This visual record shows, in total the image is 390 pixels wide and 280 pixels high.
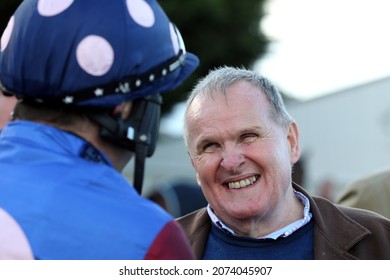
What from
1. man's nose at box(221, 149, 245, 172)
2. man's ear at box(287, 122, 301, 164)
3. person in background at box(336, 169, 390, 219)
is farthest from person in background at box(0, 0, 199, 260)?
person in background at box(336, 169, 390, 219)

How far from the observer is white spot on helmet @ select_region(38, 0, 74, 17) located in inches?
70.8

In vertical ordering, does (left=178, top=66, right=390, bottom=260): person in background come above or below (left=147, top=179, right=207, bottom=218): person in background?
above

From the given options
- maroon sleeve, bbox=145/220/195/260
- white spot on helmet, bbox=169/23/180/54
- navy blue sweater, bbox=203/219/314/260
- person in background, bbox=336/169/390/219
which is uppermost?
white spot on helmet, bbox=169/23/180/54

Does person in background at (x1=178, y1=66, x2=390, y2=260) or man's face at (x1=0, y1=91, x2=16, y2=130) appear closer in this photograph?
person in background at (x1=178, y1=66, x2=390, y2=260)

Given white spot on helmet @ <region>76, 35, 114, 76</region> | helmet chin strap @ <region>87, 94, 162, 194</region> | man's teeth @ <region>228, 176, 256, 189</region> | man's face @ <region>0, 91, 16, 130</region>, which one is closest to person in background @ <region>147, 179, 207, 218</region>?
man's face @ <region>0, 91, 16, 130</region>

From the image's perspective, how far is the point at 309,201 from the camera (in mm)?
3125

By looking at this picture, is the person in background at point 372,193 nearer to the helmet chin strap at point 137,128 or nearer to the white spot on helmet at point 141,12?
the helmet chin strap at point 137,128

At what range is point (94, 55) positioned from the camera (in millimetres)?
1755

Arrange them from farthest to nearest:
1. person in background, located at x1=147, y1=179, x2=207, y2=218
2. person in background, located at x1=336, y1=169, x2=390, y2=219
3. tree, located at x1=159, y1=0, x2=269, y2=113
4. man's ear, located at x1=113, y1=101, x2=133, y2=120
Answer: tree, located at x1=159, y1=0, x2=269, y2=113, person in background, located at x1=147, y1=179, x2=207, y2=218, person in background, located at x1=336, y1=169, x2=390, y2=219, man's ear, located at x1=113, y1=101, x2=133, y2=120

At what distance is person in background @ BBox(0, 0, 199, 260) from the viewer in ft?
5.40

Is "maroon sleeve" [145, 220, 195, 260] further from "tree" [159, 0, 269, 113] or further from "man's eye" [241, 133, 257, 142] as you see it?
"tree" [159, 0, 269, 113]

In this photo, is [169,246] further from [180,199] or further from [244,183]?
[180,199]

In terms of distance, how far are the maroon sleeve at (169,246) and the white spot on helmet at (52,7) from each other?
630 millimetres

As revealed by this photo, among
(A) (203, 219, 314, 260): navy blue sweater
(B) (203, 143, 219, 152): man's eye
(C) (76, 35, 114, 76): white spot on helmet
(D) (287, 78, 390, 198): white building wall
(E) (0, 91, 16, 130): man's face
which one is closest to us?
(C) (76, 35, 114, 76): white spot on helmet
